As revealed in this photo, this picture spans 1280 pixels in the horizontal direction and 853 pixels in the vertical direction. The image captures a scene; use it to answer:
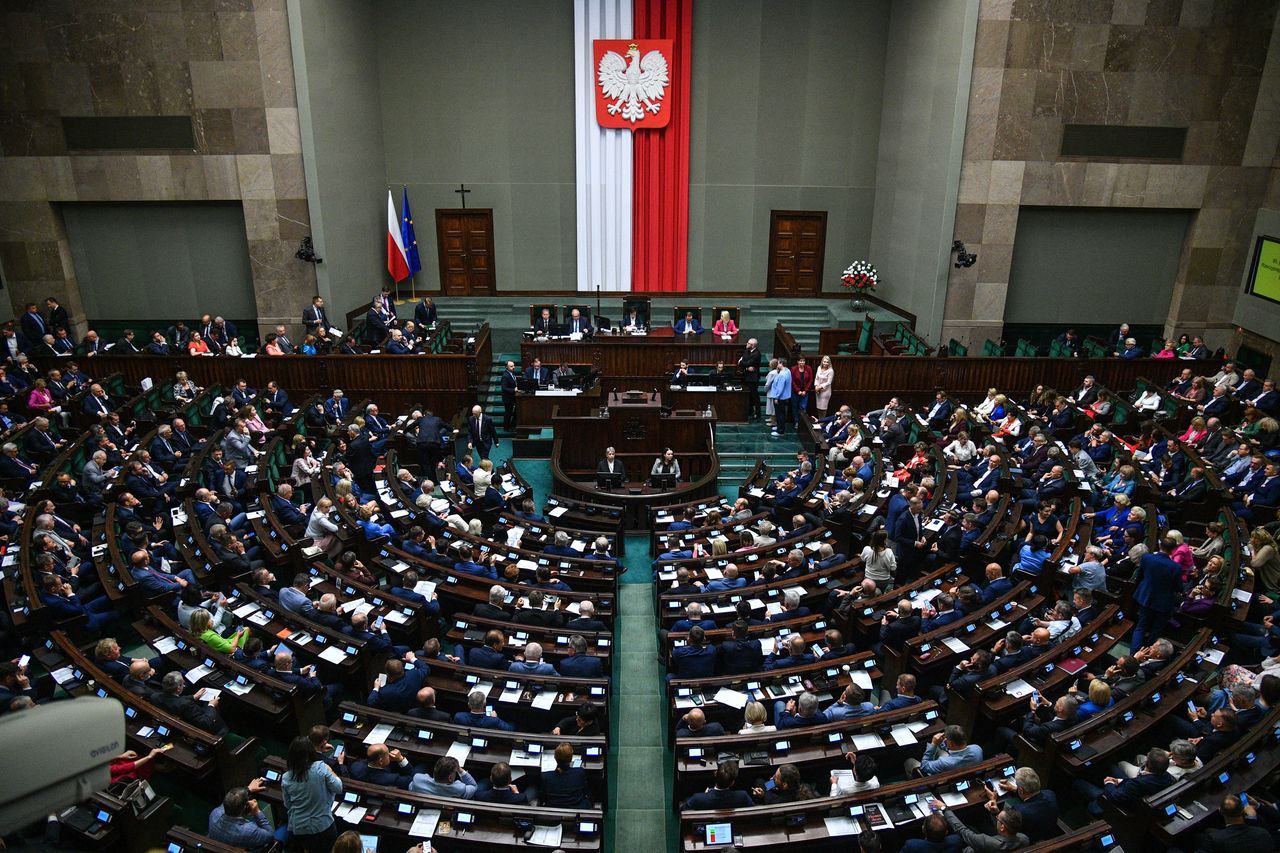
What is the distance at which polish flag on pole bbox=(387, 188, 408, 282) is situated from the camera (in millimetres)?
19125

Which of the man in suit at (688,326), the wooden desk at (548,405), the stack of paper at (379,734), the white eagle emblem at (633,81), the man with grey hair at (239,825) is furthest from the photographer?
the white eagle emblem at (633,81)

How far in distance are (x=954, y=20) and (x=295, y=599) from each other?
16332 millimetres

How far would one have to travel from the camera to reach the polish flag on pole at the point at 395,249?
19.1 meters

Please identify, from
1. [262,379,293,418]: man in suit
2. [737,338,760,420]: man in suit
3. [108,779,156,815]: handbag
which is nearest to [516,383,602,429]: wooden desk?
[737,338,760,420]: man in suit

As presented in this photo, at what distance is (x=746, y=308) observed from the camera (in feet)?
66.7

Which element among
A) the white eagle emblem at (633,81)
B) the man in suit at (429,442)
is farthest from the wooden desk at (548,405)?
the white eagle emblem at (633,81)

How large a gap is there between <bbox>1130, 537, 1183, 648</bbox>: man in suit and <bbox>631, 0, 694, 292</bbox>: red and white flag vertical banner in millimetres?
14558

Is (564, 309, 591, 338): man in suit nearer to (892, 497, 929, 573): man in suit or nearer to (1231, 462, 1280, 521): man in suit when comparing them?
(892, 497, 929, 573): man in suit

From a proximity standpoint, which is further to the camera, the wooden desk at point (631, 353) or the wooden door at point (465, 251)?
the wooden door at point (465, 251)

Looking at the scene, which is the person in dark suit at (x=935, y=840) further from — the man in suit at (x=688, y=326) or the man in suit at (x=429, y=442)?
the man in suit at (x=688, y=326)

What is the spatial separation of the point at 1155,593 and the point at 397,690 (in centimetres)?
746

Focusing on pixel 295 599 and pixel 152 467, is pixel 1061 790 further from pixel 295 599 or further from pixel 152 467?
pixel 152 467

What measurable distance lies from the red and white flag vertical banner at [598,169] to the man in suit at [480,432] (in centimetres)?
791

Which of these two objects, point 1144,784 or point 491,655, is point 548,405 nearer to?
point 491,655
